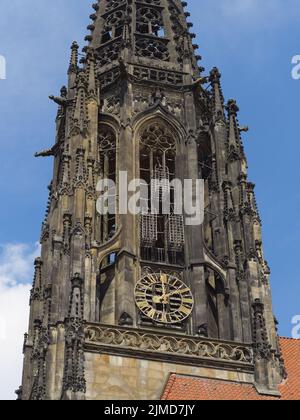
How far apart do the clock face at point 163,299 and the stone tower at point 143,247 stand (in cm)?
3

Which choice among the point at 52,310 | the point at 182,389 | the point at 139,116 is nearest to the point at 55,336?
the point at 52,310

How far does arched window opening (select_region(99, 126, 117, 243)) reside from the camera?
93.1ft

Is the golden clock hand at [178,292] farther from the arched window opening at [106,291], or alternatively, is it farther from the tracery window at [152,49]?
the tracery window at [152,49]

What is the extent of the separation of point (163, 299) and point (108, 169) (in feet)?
15.3

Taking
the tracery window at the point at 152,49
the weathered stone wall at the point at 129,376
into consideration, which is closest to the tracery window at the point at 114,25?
the tracery window at the point at 152,49

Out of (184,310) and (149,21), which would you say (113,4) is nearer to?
(149,21)

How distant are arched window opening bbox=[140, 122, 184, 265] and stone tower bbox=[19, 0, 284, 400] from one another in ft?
0.12

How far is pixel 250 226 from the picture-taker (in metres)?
28.2

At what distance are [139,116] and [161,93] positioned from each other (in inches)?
49.2

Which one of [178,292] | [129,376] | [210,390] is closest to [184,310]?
[178,292]

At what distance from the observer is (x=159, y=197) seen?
96.3ft

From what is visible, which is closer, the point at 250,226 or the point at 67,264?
the point at 67,264
